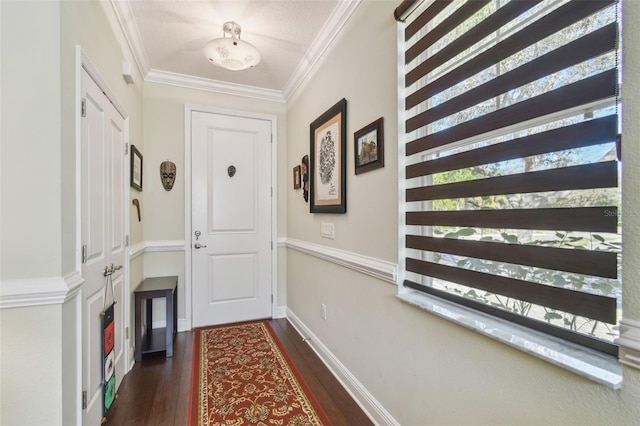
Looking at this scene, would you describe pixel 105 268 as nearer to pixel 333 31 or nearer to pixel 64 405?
pixel 64 405

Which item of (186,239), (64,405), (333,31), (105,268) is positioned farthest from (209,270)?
(333,31)

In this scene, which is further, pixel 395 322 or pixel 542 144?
pixel 395 322

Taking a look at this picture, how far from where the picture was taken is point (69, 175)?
129 centimetres

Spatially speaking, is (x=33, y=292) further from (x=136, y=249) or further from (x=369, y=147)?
(x=369, y=147)

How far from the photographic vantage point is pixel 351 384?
1957mm

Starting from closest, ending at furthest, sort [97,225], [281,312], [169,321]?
1. [97,225]
2. [169,321]
3. [281,312]

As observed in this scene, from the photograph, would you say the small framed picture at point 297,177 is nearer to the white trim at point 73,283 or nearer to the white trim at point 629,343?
the white trim at point 73,283

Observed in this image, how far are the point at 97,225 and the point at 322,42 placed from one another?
80.5 inches

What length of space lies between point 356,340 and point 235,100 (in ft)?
9.19

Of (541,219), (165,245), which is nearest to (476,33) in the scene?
(541,219)

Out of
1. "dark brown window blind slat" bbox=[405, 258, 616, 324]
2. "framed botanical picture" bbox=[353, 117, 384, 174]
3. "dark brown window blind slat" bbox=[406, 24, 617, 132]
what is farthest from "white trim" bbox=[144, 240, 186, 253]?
"dark brown window blind slat" bbox=[406, 24, 617, 132]

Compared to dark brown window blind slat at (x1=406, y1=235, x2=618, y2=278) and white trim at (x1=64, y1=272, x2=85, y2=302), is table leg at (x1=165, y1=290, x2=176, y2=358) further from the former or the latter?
dark brown window blind slat at (x1=406, y1=235, x2=618, y2=278)

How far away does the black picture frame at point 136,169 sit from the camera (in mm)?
2428

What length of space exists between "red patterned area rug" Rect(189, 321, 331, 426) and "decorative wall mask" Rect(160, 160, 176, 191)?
156 cm
